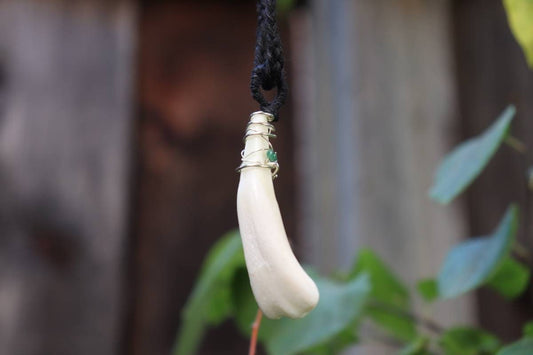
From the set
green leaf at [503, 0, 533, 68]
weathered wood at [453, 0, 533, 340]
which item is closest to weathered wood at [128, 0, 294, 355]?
weathered wood at [453, 0, 533, 340]

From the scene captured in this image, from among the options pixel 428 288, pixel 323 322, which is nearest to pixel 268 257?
pixel 323 322

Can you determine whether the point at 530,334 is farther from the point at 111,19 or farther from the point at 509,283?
the point at 111,19

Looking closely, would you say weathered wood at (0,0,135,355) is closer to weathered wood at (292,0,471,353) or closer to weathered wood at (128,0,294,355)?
weathered wood at (128,0,294,355)

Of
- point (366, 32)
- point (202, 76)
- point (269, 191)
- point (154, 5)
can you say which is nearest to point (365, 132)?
point (366, 32)

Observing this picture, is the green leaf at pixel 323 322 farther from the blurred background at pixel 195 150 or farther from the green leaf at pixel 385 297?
the blurred background at pixel 195 150

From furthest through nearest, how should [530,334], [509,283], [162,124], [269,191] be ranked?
[162,124] < [509,283] < [530,334] < [269,191]

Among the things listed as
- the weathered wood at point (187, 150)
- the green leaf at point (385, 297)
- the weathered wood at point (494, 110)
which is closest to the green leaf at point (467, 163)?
the green leaf at point (385, 297)
